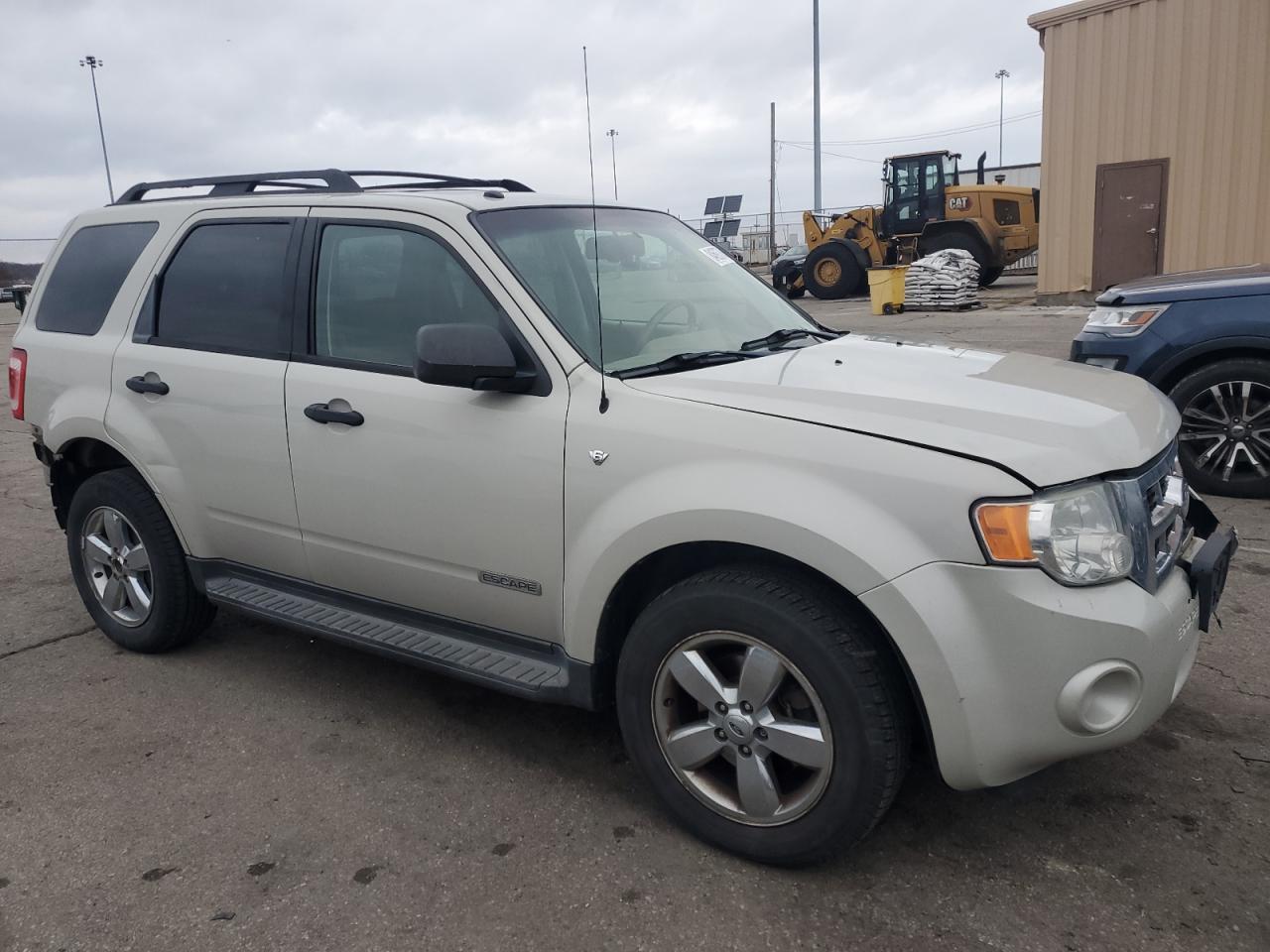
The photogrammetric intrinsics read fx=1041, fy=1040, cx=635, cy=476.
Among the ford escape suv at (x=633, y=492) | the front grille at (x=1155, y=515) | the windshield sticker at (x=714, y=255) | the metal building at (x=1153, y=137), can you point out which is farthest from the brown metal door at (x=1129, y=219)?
the front grille at (x=1155, y=515)

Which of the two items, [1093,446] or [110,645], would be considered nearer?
[1093,446]

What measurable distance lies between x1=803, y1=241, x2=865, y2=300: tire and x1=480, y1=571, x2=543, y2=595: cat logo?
2196 cm

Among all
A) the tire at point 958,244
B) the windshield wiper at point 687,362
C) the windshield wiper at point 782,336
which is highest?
the tire at point 958,244

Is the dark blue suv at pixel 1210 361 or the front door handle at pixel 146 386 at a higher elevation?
the front door handle at pixel 146 386

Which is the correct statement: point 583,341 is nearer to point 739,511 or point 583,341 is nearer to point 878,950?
point 739,511

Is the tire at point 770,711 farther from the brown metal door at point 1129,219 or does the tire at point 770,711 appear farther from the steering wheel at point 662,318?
the brown metal door at point 1129,219

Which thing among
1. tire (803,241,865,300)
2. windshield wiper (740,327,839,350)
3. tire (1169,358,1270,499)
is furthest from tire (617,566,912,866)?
tire (803,241,865,300)

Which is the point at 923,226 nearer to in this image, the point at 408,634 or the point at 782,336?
the point at 782,336

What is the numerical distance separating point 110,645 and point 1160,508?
411 centimetres

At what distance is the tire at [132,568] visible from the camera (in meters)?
Answer: 4.09

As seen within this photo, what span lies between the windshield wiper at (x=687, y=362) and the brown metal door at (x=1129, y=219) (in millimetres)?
16316

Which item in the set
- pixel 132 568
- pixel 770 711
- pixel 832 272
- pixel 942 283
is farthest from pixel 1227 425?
pixel 832 272

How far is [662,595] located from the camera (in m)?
2.76

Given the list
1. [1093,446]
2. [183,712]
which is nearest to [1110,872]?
[1093,446]
